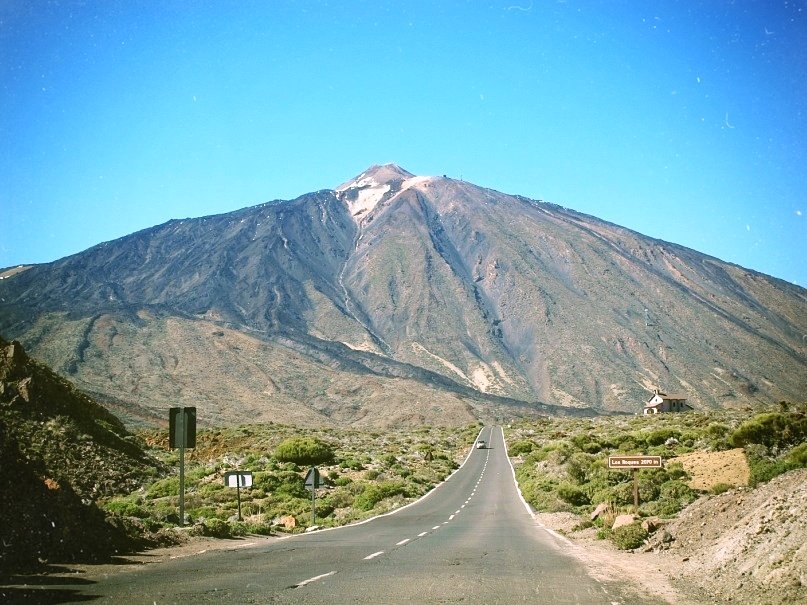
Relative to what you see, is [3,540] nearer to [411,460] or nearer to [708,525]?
[708,525]

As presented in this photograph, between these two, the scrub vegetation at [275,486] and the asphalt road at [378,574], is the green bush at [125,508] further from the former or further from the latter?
the asphalt road at [378,574]

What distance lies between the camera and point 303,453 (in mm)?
47094

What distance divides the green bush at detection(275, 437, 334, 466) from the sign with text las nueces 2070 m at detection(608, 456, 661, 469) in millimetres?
28837

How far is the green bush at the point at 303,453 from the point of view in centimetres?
4659

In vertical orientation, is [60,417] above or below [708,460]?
above

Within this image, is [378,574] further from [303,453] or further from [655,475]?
[303,453]

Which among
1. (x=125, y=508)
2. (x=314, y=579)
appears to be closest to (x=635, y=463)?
(x=314, y=579)

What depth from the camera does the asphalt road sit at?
9336mm

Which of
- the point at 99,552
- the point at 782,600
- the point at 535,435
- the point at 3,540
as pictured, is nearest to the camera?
the point at 782,600

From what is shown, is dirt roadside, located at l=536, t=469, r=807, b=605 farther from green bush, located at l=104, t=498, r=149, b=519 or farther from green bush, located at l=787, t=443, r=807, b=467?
green bush, located at l=104, t=498, r=149, b=519

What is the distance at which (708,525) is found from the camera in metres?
15.1

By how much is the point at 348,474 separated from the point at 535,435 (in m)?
47.8

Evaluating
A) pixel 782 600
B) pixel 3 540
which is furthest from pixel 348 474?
pixel 782 600

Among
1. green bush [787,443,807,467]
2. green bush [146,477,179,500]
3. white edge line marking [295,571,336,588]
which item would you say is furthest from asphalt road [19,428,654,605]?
green bush [146,477,179,500]
